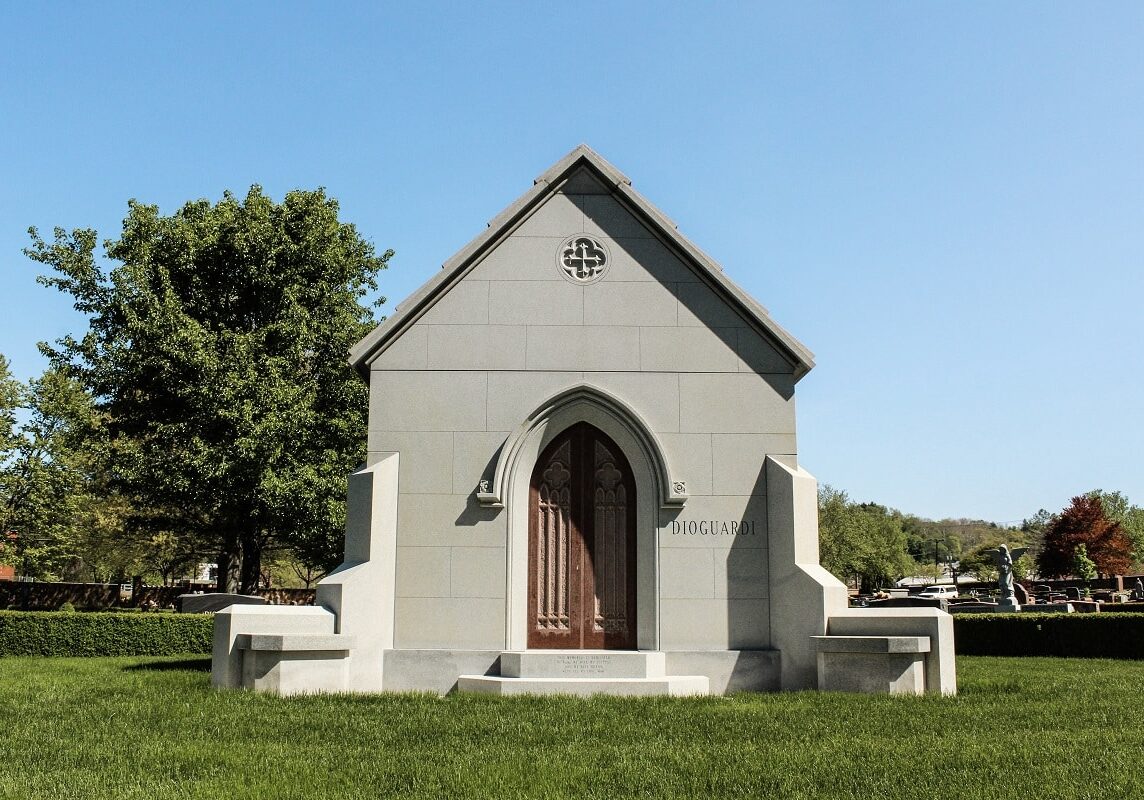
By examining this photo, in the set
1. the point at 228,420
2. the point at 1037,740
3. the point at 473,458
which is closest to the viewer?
the point at 1037,740

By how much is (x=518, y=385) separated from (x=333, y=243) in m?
16.0

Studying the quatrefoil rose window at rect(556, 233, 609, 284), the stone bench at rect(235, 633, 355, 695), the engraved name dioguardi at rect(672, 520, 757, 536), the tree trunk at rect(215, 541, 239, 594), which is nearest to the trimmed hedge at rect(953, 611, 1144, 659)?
the engraved name dioguardi at rect(672, 520, 757, 536)

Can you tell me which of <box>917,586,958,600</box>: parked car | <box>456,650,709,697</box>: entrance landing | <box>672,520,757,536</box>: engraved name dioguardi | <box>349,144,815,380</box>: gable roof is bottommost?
<box>456,650,709,697</box>: entrance landing

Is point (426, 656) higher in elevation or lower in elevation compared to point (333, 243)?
lower

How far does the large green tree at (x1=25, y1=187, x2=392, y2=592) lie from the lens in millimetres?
25109

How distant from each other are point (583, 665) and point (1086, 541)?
243ft

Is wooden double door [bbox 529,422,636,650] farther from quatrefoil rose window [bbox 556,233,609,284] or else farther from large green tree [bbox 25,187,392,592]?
large green tree [bbox 25,187,392,592]

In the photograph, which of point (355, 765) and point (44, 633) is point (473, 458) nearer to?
point (355, 765)

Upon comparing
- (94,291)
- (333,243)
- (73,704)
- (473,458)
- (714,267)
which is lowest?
(73,704)

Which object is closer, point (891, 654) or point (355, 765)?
point (355, 765)

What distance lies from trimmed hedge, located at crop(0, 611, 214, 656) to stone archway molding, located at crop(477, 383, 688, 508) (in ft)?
38.7

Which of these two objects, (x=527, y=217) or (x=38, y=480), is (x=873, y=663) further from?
(x=38, y=480)

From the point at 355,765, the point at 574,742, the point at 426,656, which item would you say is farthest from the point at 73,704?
the point at 574,742

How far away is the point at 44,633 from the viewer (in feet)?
72.4
